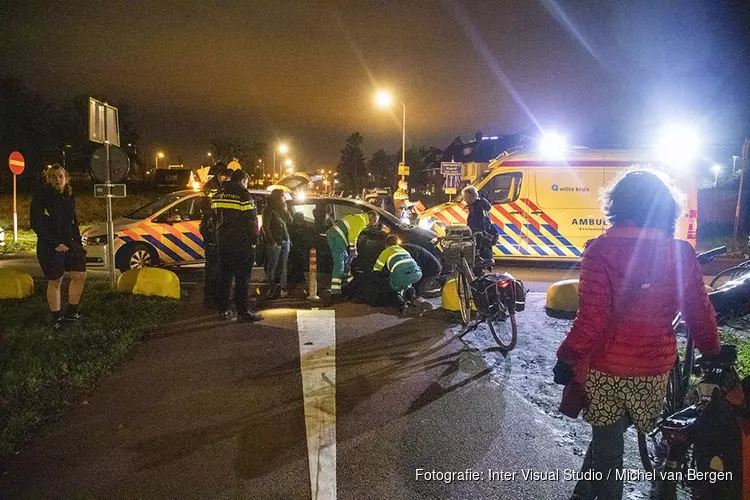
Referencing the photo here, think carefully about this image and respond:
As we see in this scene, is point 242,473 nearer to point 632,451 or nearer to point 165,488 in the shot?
point 165,488

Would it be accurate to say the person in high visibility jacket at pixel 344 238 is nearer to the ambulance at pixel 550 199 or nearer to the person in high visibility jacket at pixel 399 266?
the person in high visibility jacket at pixel 399 266

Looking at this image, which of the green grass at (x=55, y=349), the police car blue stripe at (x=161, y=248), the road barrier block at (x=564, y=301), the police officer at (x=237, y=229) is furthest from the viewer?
the police car blue stripe at (x=161, y=248)

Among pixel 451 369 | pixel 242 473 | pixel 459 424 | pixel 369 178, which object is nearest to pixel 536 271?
pixel 451 369

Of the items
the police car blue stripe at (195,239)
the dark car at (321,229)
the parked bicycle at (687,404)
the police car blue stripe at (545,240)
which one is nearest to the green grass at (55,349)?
the police car blue stripe at (195,239)

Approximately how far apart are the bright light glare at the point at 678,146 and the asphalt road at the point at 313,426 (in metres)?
7.16

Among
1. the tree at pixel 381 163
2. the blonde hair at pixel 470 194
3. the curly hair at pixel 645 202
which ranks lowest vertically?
the curly hair at pixel 645 202

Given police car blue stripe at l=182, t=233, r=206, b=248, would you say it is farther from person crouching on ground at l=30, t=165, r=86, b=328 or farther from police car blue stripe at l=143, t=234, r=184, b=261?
person crouching on ground at l=30, t=165, r=86, b=328

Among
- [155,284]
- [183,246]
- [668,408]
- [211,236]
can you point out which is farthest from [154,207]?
[668,408]

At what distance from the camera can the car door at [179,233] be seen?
10453 mm

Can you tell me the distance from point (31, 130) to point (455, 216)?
156 ft

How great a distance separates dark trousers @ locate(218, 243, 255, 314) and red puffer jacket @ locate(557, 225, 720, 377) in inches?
194

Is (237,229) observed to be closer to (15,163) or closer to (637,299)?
(637,299)

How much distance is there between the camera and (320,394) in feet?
15.3

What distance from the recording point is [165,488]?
327 cm
